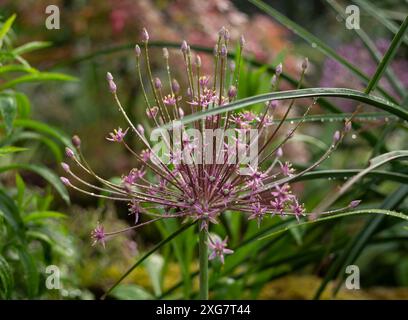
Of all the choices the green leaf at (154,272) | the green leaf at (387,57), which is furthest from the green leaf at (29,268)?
the green leaf at (387,57)

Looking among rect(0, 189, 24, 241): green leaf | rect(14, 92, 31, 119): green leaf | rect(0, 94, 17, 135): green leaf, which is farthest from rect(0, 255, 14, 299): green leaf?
rect(14, 92, 31, 119): green leaf

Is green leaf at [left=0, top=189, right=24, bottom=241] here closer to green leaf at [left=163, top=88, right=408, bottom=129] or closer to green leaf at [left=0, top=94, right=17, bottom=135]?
green leaf at [left=0, top=94, right=17, bottom=135]

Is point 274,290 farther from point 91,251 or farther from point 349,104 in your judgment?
point 349,104

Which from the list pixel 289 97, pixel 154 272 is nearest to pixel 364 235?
pixel 289 97

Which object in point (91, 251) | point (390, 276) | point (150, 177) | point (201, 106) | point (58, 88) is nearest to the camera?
point (201, 106)

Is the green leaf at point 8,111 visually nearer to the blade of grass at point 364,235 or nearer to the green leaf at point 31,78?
the green leaf at point 31,78
